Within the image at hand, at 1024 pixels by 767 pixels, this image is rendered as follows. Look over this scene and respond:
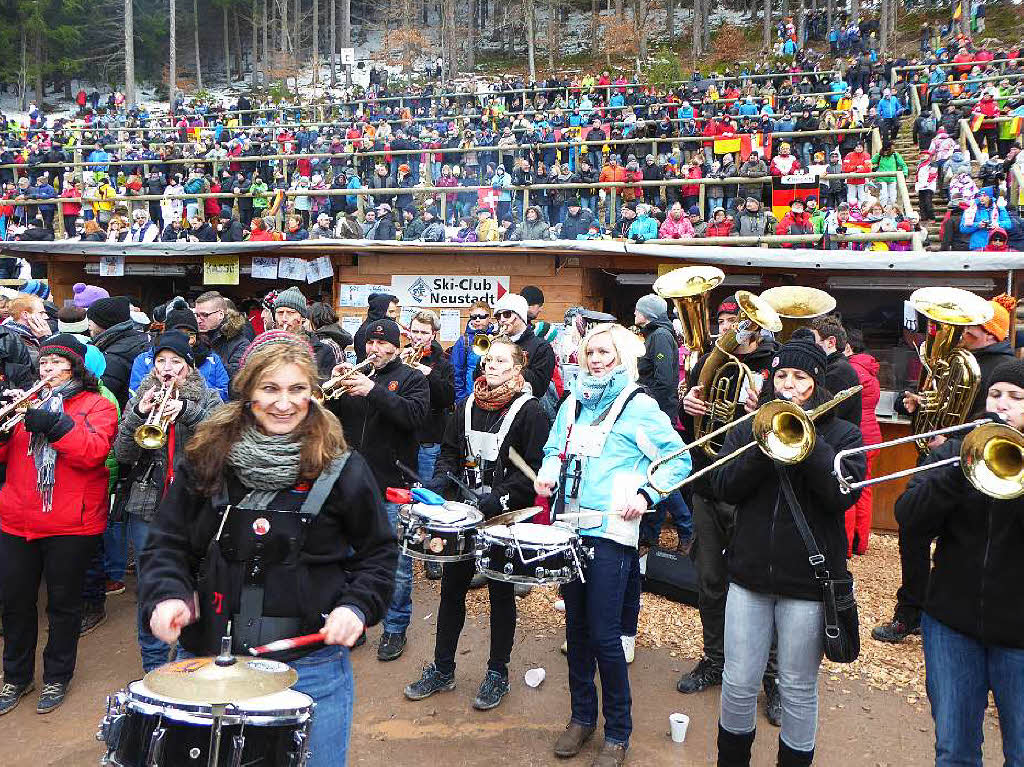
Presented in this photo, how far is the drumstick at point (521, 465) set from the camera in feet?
15.4

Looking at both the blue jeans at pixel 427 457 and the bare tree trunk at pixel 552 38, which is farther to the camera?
the bare tree trunk at pixel 552 38

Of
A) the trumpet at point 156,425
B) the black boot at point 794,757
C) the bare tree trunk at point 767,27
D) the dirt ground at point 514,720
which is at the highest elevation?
the bare tree trunk at point 767,27

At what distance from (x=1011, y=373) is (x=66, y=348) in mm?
4441

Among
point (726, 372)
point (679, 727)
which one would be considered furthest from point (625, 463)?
point (679, 727)

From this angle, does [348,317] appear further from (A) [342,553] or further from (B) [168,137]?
(B) [168,137]

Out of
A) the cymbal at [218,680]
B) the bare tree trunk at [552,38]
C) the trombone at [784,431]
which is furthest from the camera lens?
the bare tree trunk at [552,38]

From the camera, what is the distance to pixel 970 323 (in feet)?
16.3

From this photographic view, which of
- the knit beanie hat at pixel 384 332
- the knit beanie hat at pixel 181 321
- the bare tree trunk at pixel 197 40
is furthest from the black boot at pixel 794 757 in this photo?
the bare tree trunk at pixel 197 40

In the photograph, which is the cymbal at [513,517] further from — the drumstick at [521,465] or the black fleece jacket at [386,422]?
the black fleece jacket at [386,422]

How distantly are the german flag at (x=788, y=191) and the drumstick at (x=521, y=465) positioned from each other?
1139 centimetres

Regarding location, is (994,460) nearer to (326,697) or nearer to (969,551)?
(969,551)

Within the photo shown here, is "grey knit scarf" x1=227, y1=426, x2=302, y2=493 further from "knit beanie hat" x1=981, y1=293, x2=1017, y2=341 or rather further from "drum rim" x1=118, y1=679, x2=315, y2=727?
"knit beanie hat" x1=981, y1=293, x2=1017, y2=341

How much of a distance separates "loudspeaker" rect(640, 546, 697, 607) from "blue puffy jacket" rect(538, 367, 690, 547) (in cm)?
216

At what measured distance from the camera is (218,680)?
2406 millimetres
